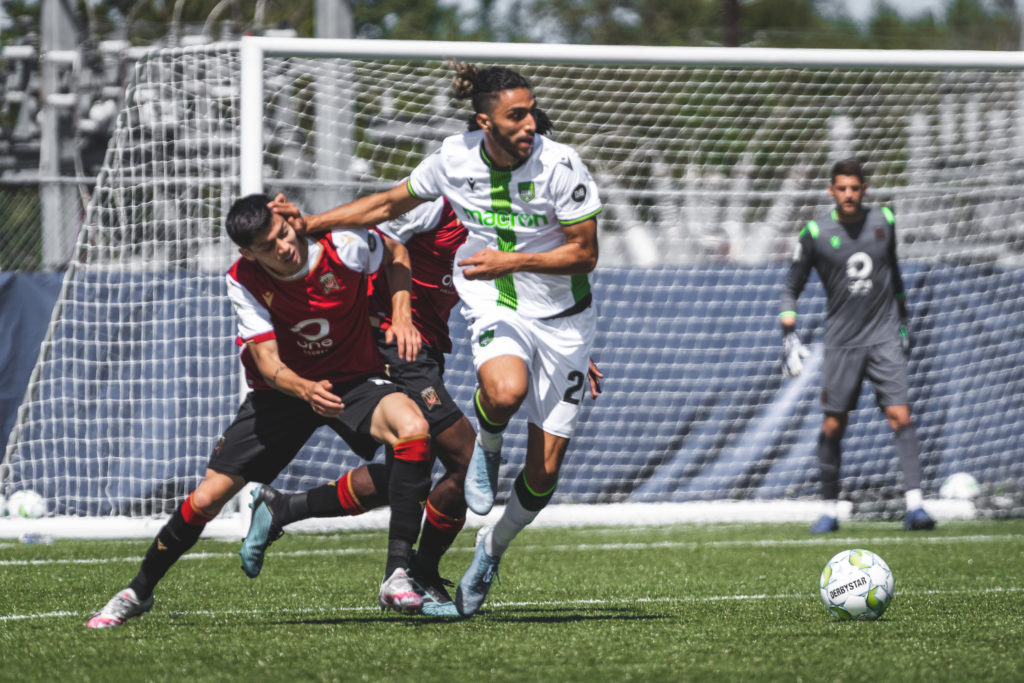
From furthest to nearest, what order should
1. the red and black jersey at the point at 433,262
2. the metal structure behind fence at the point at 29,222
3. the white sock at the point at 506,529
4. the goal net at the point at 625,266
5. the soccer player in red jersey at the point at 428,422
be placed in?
the metal structure behind fence at the point at 29,222
the goal net at the point at 625,266
the red and black jersey at the point at 433,262
the soccer player in red jersey at the point at 428,422
the white sock at the point at 506,529

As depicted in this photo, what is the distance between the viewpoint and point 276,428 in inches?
210

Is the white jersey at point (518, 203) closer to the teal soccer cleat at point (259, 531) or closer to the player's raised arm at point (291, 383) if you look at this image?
the player's raised arm at point (291, 383)

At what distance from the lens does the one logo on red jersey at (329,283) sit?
17.7ft

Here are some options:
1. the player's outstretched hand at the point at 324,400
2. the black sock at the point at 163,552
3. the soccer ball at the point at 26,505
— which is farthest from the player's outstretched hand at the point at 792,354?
the soccer ball at the point at 26,505

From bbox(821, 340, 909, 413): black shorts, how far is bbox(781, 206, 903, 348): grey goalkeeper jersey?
77mm

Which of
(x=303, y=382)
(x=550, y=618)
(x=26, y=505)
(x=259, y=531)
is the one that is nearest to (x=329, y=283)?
(x=303, y=382)

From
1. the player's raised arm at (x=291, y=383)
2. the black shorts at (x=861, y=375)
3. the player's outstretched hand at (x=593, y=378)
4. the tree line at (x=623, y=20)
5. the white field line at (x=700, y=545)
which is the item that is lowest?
the tree line at (x=623, y=20)

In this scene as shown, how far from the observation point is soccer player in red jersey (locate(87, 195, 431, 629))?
5.14 metres

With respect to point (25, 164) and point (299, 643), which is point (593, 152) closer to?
point (25, 164)

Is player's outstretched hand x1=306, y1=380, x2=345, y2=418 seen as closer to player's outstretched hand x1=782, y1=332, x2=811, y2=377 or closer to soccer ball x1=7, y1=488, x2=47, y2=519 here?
player's outstretched hand x1=782, y1=332, x2=811, y2=377

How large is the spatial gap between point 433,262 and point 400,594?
1.70 meters

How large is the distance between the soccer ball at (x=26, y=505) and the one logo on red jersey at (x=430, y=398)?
4.61 m

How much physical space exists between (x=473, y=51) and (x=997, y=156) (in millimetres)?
5016

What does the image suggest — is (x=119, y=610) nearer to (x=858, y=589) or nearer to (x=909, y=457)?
(x=858, y=589)
